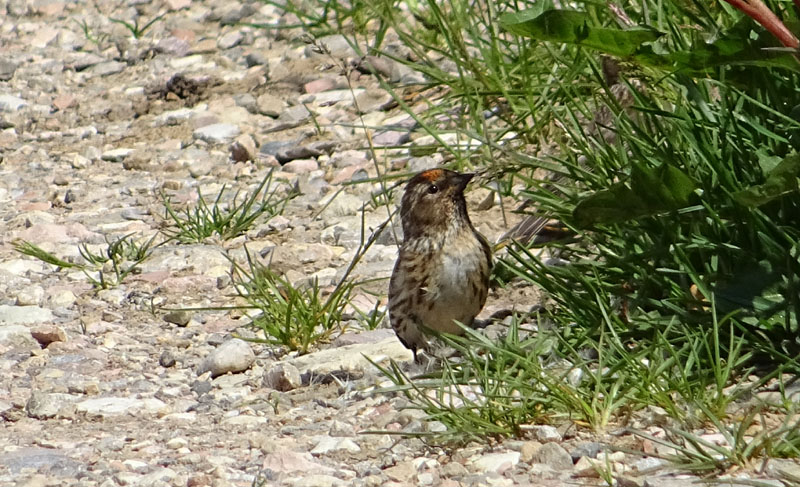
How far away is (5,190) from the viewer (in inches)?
309

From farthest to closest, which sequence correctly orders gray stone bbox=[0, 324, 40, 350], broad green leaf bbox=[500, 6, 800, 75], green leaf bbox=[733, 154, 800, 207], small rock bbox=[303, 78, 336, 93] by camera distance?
small rock bbox=[303, 78, 336, 93] < gray stone bbox=[0, 324, 40, 350] < broad green leaf bbox=[500, 6, 800, 75] < green leaf bbox=[733, 154, 800, 207]

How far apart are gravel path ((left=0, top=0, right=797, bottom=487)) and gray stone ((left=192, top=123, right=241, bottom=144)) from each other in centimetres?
2

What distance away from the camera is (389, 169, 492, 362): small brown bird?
5.02 metres

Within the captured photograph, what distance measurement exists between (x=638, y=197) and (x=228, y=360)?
2012 mm

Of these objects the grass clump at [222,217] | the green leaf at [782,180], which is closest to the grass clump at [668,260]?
the green leaf at [782,180]

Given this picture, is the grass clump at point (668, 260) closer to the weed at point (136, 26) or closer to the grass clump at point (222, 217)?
the grass clump at point (222, 217)

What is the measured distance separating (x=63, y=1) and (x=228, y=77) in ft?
12.3

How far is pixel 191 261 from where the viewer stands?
6402mm

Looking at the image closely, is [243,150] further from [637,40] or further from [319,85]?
[637,40]

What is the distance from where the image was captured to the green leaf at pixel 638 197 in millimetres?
3568

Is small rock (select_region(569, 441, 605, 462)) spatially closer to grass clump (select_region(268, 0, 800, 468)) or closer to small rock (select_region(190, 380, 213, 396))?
grass clump (select_region(268, 0, 800, 468))

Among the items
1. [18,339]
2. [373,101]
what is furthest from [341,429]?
[373,101]

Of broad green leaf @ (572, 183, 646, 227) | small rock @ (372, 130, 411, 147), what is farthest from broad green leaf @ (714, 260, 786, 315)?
small rock @ (372, 130, 411, 147)

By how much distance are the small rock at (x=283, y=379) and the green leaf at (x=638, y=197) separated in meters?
1.47
